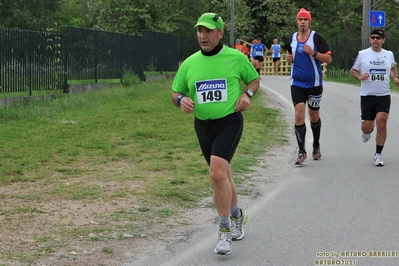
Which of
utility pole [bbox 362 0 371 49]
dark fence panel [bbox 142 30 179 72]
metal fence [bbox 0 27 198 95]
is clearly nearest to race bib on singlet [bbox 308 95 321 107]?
metal fence [bbox 0 27 198 95]

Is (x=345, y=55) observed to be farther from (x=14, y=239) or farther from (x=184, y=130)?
(x=14, y=239)

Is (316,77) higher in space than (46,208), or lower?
higher

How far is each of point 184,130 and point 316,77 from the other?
431cm

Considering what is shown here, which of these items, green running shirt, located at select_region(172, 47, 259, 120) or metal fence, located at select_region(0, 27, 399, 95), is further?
metal fence, located at select_region(0, 27, 399, 95)

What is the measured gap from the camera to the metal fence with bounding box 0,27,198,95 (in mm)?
18656

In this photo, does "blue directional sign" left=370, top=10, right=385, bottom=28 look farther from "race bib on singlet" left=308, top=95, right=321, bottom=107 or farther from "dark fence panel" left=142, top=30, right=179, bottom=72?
"race bib on singlet" left=308, top=95, right=321, bottom=107

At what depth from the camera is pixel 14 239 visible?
681 centimetres

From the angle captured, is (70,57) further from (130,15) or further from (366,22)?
(130,15)

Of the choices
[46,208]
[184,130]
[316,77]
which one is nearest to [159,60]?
[184,130]

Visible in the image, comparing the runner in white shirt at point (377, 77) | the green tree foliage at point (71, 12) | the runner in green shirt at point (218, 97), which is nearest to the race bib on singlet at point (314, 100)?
the runner in white shirt at point (377, 77)

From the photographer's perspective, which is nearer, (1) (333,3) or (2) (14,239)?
(2) (14,239)

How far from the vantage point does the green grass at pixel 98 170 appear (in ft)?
23.9

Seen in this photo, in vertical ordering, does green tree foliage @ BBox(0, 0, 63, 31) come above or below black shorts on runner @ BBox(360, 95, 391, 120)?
above

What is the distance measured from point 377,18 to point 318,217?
1026 inches
